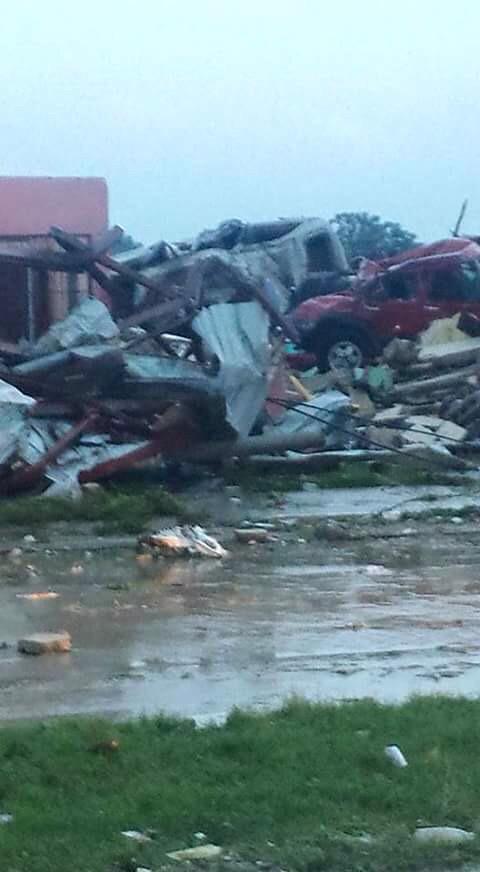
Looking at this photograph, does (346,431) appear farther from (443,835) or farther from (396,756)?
(443,835)

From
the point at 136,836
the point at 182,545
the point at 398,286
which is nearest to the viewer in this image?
the point at 136,836

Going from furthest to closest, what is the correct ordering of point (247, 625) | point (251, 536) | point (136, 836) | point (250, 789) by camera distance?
point (251, 536) → point (247, 625) → point (250, 789) → point (136, 836)

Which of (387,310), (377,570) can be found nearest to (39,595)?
(377,570)

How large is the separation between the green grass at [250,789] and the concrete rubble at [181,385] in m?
8.76

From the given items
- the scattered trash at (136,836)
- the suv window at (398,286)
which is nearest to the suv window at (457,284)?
the suv window at (398,286)

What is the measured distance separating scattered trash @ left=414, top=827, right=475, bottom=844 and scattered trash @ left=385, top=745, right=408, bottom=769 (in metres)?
0.73

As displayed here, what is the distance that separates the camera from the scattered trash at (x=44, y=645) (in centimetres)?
927

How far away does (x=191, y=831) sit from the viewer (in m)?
5.53

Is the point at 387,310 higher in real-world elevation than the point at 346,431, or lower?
lower

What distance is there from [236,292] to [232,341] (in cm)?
148

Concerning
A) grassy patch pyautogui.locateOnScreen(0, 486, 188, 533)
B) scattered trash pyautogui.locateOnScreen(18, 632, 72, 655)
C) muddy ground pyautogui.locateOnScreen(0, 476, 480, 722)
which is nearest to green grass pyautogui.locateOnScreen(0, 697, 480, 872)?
muddy ground pyautogui.locateOnScreen(0, 476, 480, 722)

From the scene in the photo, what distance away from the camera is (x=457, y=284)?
28.2 m

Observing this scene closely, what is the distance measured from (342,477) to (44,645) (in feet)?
29.6

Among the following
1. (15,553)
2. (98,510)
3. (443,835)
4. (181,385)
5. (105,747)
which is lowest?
(98,510)
